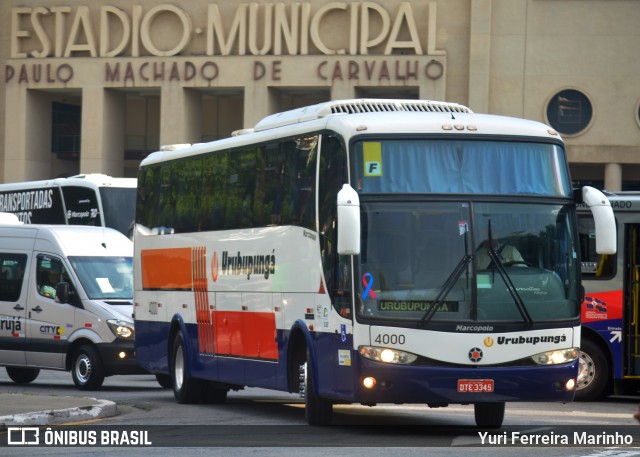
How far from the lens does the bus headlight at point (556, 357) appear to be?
1354 centimetres

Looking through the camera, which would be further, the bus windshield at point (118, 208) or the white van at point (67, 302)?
the bus windshield at point (118, 208)

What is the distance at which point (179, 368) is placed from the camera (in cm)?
1884

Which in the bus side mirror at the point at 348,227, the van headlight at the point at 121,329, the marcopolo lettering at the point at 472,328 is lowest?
the van headlight at the point at 121,329

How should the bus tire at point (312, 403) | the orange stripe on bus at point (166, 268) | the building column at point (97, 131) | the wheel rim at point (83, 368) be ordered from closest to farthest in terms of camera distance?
the bus tire at point (312, 403) < the orange stripe on bus at point (166, 268) < the wheel rim at point (83, 368) < the building column at point (97, 131)

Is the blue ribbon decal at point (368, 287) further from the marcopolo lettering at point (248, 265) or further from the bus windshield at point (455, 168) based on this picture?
the marcopolo lettering at point (248, 265)

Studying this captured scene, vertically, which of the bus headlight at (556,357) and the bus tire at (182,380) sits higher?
the bus headlight at (556,357)

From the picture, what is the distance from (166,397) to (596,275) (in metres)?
6.13

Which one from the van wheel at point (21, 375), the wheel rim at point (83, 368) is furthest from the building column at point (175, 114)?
the wheel rim at point (83, 368)

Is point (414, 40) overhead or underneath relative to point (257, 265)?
overhead

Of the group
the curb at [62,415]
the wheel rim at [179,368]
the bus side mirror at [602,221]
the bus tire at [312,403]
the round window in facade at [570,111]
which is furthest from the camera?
the round window in facade at [570,111]

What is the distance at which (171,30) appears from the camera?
58969 millimetres

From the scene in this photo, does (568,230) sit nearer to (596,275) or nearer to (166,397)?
(596,275)

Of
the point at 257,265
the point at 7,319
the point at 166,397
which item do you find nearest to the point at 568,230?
the point at 257,265

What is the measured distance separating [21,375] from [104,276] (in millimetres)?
2701
